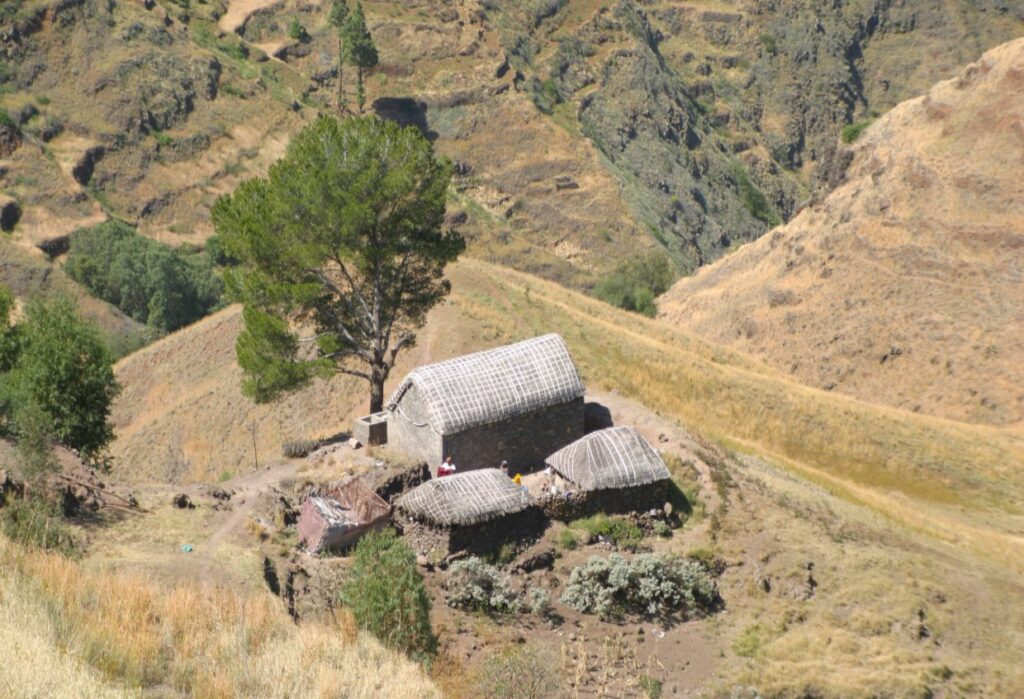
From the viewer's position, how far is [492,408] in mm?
22188

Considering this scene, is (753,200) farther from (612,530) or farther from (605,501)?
(612,530)

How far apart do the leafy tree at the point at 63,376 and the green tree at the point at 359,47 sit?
203ft

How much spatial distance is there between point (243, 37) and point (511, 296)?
6630 cm

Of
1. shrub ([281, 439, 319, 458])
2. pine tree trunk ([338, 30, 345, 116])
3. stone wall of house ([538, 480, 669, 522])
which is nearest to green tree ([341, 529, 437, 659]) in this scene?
stone wall of house ([538, 480, 669, 522])

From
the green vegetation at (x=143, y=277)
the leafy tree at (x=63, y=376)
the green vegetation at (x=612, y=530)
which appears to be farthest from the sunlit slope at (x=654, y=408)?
the green vegetation at (x=143, y=277)

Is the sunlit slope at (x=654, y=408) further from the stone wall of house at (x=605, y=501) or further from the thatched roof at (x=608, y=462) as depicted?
the stone wall of house at (x=605, y=501)

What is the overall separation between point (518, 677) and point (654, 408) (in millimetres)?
19644

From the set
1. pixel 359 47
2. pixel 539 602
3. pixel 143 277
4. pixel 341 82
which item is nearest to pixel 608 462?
pixel 539 602

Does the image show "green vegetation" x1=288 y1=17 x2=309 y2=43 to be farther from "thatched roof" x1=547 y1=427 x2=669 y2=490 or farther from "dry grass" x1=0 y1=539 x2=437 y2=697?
"dry grass" x1=0 y1=539 x2=437 y2=697

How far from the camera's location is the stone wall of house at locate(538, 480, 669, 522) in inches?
822

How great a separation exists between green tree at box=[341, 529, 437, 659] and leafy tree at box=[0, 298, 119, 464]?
11861mm

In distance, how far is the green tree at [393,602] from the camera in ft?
43.9

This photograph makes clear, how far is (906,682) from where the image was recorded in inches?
655

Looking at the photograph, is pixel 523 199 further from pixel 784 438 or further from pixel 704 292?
pixel 784 438
